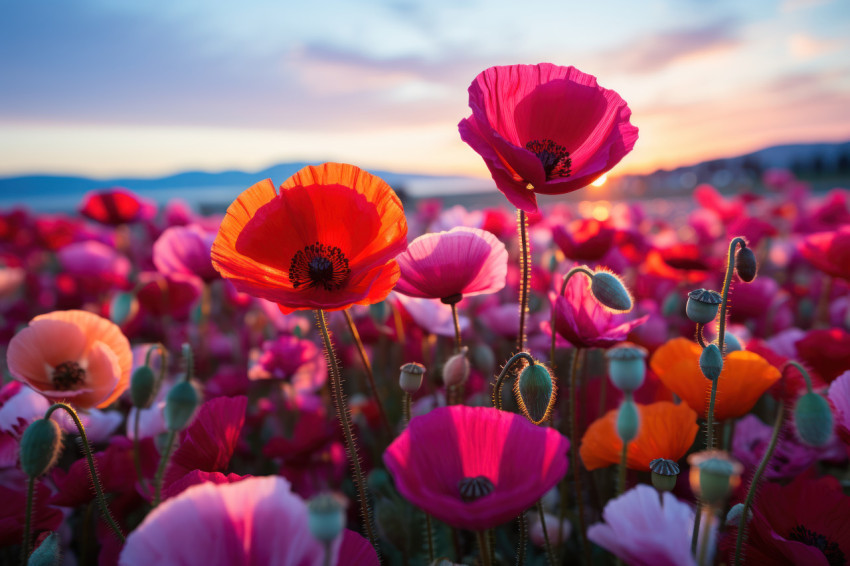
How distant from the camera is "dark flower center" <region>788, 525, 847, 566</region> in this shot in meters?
0.95

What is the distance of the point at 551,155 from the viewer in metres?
1.10

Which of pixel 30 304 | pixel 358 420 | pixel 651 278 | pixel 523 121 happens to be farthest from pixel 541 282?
pixel 30 304

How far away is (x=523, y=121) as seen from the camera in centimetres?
108

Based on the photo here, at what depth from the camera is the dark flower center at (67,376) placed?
1197mm

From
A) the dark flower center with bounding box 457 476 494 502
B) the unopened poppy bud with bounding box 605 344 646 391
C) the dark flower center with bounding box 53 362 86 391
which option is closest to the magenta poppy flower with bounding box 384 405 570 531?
the dark flower center with bounding box 457 476 494 502

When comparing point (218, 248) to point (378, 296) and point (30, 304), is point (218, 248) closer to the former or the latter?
point (378, 296)

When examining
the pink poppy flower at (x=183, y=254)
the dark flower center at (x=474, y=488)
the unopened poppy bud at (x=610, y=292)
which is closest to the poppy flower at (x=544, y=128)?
the unopened poppy bud at (x=610, y=292)

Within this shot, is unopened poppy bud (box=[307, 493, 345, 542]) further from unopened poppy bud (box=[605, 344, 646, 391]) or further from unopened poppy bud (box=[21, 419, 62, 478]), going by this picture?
unopened poppy bud (box=[21, 419, 62, 478])

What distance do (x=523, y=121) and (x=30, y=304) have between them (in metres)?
3.07

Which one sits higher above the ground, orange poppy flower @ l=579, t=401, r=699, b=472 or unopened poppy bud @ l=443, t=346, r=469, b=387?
unopened poppy bud @ l=443, t=346, r=469, b=387

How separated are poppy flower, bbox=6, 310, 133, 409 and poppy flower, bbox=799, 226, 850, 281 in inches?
74.1

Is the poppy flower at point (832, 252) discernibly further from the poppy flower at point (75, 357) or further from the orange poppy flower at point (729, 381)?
the poppy flower at point (75, 357)

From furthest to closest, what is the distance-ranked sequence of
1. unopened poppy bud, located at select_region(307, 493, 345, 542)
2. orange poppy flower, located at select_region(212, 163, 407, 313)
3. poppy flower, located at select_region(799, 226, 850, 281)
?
poppy flower, located at select_region(799, 226, 850, 281) < orange poppy flower, located at select_region(212, 163, 407, 313) < unopened poppy bud, located at select_region(307, 493, 345, 542)

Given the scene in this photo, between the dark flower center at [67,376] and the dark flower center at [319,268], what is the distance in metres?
0.55
